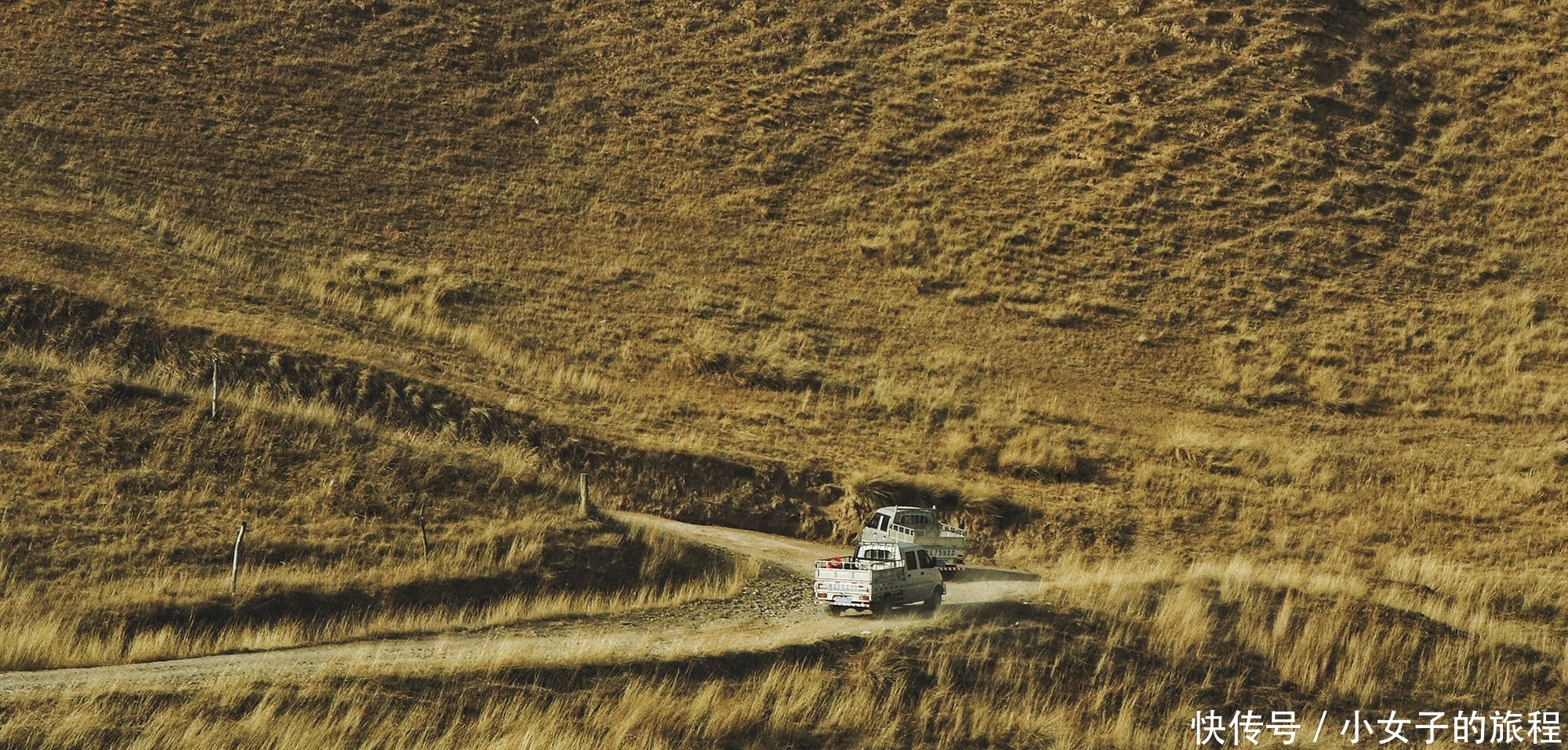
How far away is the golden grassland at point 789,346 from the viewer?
1650 centimetres

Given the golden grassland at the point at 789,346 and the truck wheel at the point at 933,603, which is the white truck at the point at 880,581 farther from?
the golden grassland at the point at 789,346

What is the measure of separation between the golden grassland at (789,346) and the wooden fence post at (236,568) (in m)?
0.19

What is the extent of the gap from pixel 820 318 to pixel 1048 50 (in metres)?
16.6

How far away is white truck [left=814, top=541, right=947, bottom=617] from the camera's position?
16.9m

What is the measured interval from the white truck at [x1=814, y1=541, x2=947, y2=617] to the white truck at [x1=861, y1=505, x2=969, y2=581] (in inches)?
71.5

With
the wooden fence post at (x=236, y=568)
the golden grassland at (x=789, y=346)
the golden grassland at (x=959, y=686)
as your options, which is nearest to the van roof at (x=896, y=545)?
the golden grassland at (x=959, y=686)

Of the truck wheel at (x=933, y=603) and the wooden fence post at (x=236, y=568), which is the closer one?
the wooden fence post at (x=236, y=568)

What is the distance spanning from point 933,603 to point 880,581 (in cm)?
137

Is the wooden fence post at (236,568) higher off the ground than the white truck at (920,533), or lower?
higher

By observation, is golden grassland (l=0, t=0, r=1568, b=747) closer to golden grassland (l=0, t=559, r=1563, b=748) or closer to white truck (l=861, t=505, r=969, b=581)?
golden grassland (l=0, t=559, r=1563, b=748)

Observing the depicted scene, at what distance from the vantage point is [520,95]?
136ft

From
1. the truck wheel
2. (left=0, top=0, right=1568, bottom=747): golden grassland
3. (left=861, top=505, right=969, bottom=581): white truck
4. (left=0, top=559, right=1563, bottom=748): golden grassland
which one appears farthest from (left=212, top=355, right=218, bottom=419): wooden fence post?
the truck wheel

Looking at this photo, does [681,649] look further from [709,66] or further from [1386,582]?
[709,66]

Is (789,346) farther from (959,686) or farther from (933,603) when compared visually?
(959,686)
